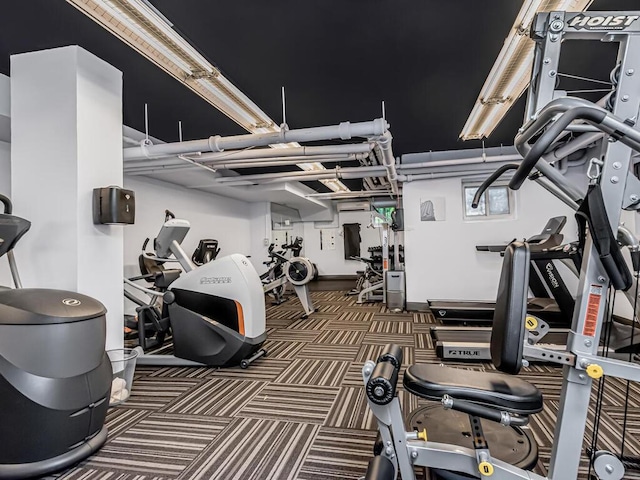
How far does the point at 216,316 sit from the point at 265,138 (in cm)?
173

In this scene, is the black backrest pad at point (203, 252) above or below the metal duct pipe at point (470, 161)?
below

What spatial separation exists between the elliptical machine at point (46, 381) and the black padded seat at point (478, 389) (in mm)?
1643

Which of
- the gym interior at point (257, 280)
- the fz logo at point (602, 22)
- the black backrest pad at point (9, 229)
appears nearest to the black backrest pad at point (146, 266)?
the gym interior at point (257, 280)

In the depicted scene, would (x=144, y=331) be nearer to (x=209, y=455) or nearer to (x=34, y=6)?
(x=209, y=455)

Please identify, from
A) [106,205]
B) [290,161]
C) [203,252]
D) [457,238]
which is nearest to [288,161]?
[290,161]

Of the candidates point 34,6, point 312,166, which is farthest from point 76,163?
point 312,166

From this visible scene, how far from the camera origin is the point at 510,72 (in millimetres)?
2900

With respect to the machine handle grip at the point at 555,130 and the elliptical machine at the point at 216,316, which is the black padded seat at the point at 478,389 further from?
the elliptical machine at the point at 216,316

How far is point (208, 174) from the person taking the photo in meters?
5.75

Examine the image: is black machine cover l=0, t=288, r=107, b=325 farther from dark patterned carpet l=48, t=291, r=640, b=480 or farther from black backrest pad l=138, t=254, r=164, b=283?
black backrest pad l=138, t=254, r=164, b=283

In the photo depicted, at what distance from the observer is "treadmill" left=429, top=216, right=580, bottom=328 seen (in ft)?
13.2

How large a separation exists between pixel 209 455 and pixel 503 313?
1741mm

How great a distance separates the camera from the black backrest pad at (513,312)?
124 centimetres

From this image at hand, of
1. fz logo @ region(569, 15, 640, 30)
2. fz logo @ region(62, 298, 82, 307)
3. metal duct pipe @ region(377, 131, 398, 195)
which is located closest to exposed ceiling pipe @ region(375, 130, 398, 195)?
metal duct pipe @ region(377, 131, 398, 195)
